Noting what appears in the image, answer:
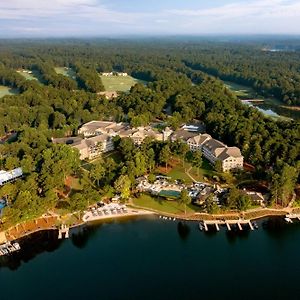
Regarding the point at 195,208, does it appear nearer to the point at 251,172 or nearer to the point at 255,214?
the point at 255,214

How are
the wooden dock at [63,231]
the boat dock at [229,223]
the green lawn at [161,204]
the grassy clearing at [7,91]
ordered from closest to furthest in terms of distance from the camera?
the wooden dock at [63,231]
the boat dock at [229,223]
the green lawn at [161,204]
the grassy clearing at [7,91]

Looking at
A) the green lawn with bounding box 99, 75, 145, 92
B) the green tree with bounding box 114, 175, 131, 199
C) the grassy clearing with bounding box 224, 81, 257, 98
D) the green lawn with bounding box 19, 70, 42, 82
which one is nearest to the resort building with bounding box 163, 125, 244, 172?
the green tree with bounding box 114, 175, 131, 199

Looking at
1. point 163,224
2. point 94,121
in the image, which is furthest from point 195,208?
point 94,121

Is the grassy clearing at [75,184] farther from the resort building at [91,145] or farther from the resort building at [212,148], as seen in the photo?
the resort building at [212,148]

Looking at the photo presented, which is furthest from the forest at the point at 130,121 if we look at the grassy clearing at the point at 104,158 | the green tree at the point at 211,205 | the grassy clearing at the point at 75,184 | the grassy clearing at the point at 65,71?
the grassy clearing at the point at 65,71

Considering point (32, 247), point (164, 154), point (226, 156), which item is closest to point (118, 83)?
point (164, 154)

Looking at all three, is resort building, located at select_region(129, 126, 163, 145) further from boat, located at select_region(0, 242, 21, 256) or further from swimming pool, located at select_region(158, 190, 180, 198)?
boat, located at select_region(0, 242, 21, 256)
